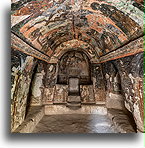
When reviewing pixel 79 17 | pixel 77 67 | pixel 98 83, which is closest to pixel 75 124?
pixel 98 83

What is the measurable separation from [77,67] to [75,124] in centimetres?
356

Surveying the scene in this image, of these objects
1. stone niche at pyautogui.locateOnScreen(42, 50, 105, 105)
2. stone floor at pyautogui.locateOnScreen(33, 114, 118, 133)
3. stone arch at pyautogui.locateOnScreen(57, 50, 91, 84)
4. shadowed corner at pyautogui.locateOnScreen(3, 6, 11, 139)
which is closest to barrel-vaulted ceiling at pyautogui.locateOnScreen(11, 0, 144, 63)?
shadowed corner at pyautogui.locateOnScreen(3, 6, 11, 139)

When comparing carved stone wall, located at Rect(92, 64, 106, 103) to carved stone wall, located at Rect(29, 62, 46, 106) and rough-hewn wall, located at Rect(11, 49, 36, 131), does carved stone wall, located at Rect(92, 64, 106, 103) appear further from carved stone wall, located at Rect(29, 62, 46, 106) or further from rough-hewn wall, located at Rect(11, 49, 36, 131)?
rough-hewn wall, located at Rect(11, 49, 36, 131)

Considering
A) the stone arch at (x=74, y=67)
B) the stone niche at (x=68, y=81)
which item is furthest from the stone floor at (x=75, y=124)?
the stone arch at (x=74, y=67)

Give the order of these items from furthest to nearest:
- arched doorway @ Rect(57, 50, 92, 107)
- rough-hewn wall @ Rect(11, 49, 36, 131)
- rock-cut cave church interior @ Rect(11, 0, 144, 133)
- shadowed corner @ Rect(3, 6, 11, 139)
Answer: arched doorway @ Rect(57, 50, 92, 107) → rough-hewn wall @ Rect(11, 49, 36, 131) → rock-cut cave church interior @ Rect(11, 0, 144, 133) → shadowed corner @ Rect(3, 6, 11, 139)

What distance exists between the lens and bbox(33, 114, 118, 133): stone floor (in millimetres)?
4648

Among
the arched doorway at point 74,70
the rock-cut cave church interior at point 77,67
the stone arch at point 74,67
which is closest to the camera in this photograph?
the rock-cut cave church interior at point 77,67

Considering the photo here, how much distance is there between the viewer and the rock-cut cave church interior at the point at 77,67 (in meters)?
3.09

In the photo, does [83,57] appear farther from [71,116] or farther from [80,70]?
[71,116]

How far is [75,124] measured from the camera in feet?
17.0

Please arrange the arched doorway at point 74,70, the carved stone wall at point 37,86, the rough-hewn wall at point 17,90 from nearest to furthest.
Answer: the rough-hewn wall at point 17,90, the carved stone wall at point 37,86, the arched doorway at point 74,70

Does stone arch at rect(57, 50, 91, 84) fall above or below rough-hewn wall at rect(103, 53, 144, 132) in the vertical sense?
above

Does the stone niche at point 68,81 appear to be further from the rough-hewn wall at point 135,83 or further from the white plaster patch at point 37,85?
the rough-hewn wall at point 135,83

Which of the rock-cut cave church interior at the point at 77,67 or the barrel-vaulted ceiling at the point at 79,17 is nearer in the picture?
the barrel-vaulted ceiling at the point at 79,17
